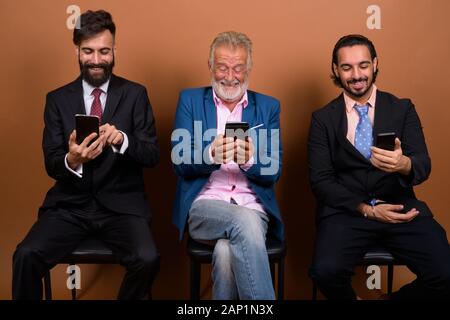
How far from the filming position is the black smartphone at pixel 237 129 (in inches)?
110

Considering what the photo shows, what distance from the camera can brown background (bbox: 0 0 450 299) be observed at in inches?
142

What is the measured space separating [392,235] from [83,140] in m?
1.49

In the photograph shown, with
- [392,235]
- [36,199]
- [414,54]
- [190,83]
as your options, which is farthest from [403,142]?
[36,199]

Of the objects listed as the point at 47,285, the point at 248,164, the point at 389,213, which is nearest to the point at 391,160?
the point at 389,213

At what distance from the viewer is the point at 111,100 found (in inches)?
122

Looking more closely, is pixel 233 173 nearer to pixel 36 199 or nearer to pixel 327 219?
pixel 327 219

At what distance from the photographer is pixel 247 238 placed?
2705mm

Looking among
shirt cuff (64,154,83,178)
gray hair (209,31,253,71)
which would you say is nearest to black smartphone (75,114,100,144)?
shirt cuff (64,154,83,178)

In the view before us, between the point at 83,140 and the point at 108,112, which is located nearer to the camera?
the point at 83,140

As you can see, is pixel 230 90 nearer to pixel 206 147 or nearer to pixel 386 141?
pixel 206 147

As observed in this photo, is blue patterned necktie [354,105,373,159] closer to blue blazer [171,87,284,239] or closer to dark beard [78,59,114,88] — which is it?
blue blazer [171,87,284,239]

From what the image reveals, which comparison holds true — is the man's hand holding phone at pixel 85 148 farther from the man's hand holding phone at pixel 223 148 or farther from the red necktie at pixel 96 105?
the man's hand holding phone at pixel 223 148

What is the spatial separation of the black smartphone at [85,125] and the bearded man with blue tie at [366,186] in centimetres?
108

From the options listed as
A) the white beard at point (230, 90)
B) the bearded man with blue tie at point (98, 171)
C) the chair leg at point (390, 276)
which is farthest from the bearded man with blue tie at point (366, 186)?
the bearded man with blue tie at point (98, 171)
